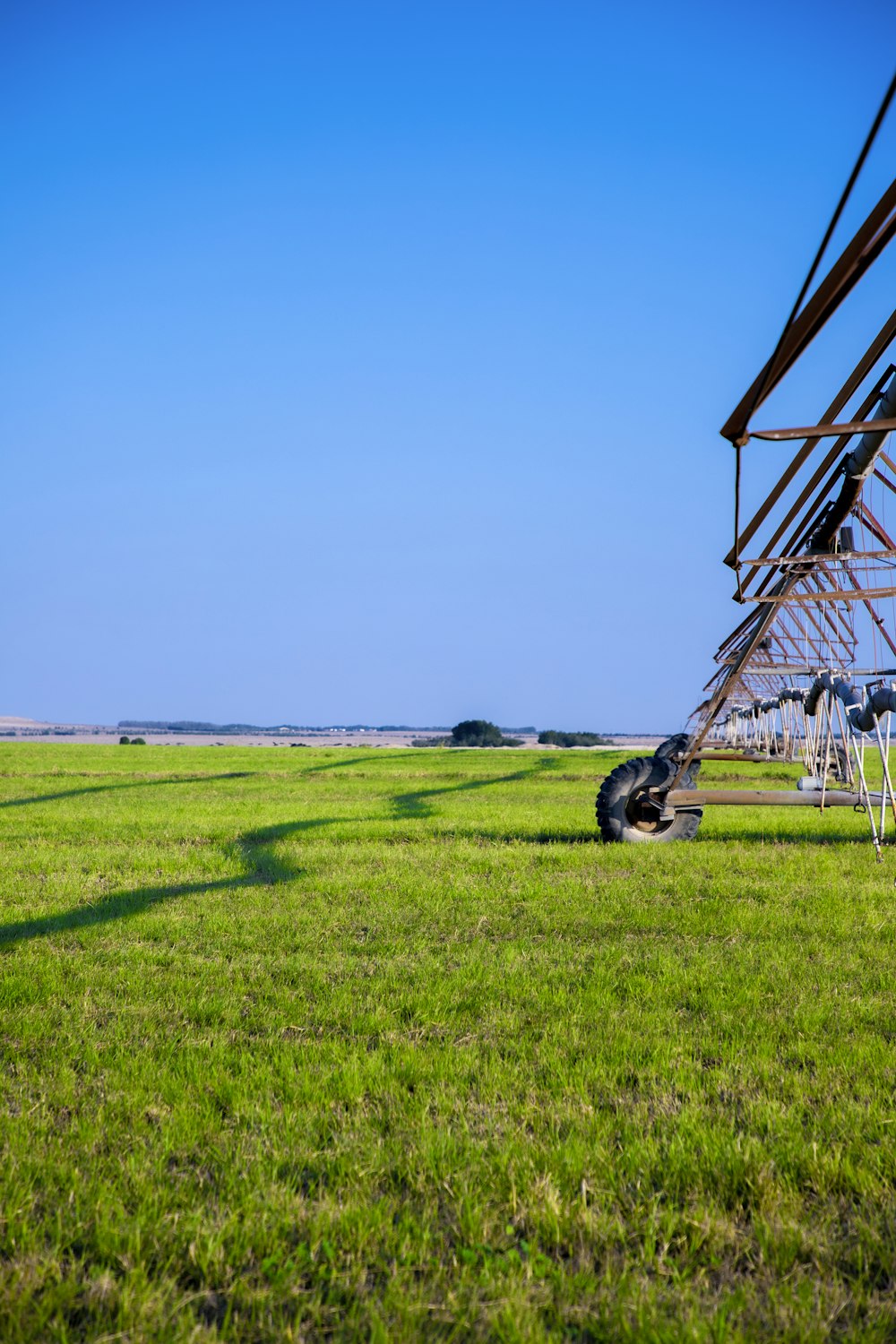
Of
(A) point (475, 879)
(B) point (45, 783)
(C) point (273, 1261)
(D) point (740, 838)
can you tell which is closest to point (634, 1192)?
(C) point (273, 1261)

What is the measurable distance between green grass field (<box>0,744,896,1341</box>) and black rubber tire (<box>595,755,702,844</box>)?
252 cm

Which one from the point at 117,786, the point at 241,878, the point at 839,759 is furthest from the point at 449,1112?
→ the point at 117,786

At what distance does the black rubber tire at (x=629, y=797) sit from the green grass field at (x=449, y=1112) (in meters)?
2.52

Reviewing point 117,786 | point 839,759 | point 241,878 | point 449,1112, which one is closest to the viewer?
point 449,1112

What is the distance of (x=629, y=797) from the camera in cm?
1035

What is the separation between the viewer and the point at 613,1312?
217cm

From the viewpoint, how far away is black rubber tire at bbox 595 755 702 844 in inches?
404

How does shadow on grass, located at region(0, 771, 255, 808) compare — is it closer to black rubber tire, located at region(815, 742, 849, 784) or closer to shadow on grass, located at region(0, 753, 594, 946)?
shadow on grass, located at region(0, 753, 594, 946)

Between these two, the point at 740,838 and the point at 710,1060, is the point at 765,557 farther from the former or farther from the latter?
the point at 740,838

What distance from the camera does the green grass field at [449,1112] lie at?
225 cm

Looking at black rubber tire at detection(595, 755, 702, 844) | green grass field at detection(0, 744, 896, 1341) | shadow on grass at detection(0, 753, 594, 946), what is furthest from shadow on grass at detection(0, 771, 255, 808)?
black rubber tire at detection(595, 755, 702, 844)

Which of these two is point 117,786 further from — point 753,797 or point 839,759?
point 839,759

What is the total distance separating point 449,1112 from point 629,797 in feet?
24.4

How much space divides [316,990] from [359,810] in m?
10.3
